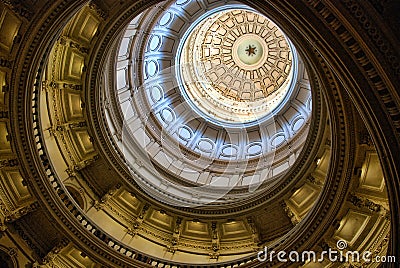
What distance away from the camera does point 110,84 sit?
20141 millimetres

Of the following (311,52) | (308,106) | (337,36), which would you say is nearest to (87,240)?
(311,52)

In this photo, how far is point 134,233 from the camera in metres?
18.3

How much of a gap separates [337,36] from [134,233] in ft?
42.0

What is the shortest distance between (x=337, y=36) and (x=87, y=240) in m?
11.2

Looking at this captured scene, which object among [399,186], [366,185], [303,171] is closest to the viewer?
[399,186]

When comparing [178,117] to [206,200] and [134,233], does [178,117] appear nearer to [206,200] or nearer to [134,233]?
[206,200]

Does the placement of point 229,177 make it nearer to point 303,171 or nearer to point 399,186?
point 303,171

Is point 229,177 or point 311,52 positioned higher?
point 229,177

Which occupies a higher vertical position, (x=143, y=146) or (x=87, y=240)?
(x=143, y=146)

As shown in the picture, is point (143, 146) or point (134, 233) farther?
point (143, 146)

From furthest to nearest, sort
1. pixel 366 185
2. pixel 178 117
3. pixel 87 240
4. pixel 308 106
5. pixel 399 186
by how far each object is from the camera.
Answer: pixel 178 117
pixel 308 106
pixel 87 240
pixel 366 185
pixel 399 186

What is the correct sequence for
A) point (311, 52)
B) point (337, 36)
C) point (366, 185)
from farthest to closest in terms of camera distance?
point (366, 185) → point (311, 52) → point (337, 36)

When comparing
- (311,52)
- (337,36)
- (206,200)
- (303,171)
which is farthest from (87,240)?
(337,36)

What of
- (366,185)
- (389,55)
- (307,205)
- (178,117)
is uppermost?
(178,117)
